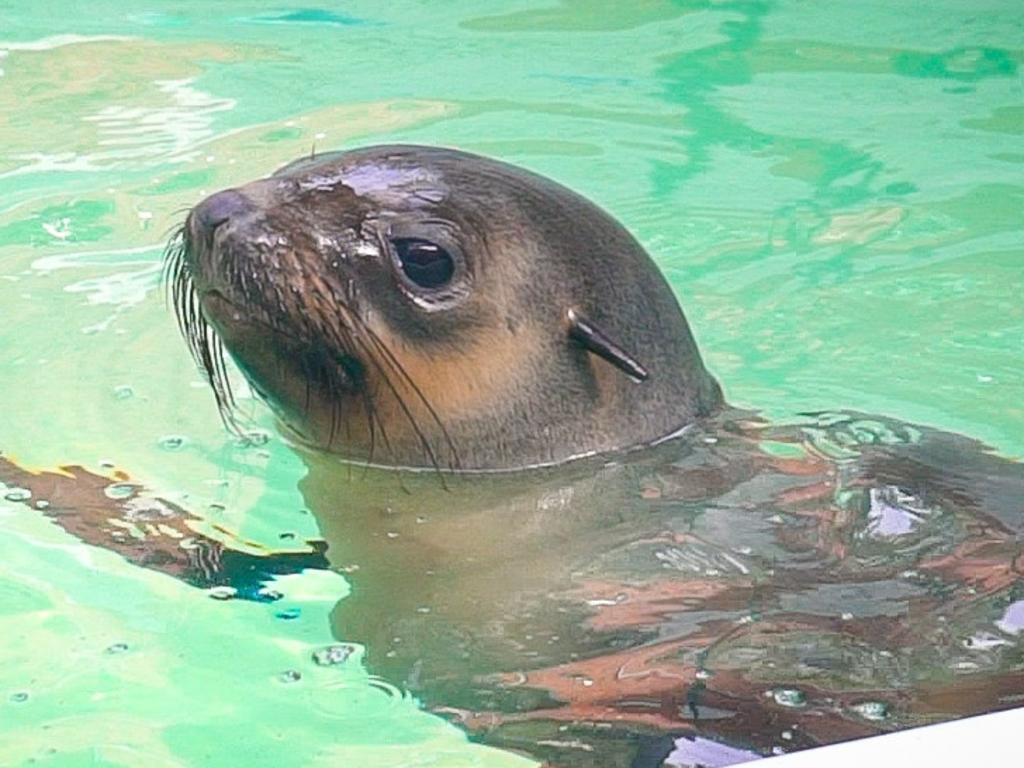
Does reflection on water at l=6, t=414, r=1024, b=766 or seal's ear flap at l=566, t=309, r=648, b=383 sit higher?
seal's ear flap at l=566, t=309, r=648, b=383

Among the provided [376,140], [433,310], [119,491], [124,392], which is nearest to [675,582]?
[433,310]

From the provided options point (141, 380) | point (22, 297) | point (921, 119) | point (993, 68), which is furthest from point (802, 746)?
point (993, 68)

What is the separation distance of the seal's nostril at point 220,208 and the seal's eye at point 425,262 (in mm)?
305

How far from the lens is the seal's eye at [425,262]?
3.92 meters

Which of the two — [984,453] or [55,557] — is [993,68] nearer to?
[984,453]

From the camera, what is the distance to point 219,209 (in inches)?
151

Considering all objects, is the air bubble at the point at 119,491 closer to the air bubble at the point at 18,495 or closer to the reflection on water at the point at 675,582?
the reflection on water at the point at 675,582

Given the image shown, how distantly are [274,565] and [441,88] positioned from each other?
4.23 metres

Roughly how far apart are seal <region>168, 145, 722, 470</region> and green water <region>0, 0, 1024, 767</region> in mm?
374

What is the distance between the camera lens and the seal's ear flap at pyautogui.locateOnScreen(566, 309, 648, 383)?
403cm

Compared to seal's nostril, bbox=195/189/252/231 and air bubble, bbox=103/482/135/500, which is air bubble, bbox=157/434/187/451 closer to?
air bubble, bbox=103/482/135/500

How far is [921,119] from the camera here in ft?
25.7

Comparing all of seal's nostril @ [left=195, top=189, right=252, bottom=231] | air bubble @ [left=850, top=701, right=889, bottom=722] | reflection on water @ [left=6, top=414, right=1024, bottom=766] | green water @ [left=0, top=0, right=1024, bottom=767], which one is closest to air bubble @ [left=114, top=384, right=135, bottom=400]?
green water @ [left=0, top=0, right=1024, bottom=767]

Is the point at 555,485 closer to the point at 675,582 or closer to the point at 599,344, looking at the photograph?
the point at 599,344
